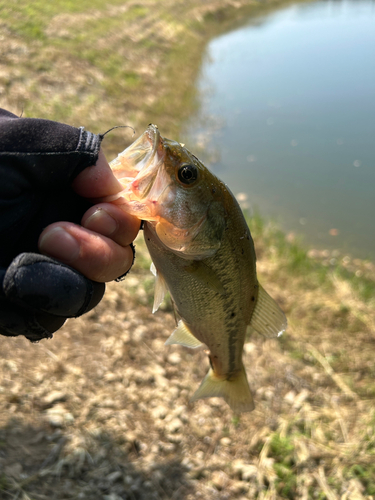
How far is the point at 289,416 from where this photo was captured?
397cm

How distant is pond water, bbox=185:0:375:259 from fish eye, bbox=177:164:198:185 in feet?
22.1

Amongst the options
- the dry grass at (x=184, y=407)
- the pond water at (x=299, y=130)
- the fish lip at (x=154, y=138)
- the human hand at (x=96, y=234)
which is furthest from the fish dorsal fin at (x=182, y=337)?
the pond water at (x=299, y=130)

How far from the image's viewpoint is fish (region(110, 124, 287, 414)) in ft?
5.68

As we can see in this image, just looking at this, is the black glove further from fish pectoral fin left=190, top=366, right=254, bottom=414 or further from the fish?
fish pectoral fin left=190, top=366, right=254, bottom=414

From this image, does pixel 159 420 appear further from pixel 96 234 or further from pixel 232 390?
pixel 96 234

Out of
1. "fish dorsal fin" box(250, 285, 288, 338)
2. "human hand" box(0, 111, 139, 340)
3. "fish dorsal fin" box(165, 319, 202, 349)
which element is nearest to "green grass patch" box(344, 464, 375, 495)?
"fish dorsal fin" box(250, 285, 288, 338)

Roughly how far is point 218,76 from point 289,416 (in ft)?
45.8

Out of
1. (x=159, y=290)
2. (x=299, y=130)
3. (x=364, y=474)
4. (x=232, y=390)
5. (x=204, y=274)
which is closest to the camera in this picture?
(x=204, y=274)

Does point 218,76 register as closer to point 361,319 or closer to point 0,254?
point 361,319

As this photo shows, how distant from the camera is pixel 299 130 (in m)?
11.2

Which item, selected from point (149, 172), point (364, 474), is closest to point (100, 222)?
point (149, 172)

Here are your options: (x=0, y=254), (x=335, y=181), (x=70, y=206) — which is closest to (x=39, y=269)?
(x=0, y=254)

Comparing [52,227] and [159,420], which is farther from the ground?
[52,227]

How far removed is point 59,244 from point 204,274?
2.44 feet
